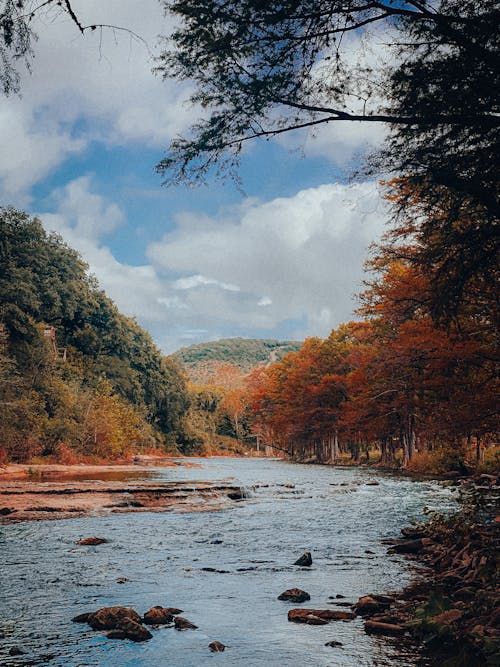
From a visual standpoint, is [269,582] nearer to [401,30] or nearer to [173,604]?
[173,604]

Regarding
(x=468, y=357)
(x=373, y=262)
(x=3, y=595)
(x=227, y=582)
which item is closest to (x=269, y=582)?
(x=227, y=582)

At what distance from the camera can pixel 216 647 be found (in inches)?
215

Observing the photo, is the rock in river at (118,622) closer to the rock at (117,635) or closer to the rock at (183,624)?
the rock at (117,635)

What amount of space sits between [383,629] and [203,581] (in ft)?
10.5

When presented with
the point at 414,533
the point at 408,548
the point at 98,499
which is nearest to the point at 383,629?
the point at 408,548

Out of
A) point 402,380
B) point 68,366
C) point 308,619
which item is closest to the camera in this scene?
point 308,619

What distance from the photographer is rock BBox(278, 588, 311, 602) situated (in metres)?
7.09

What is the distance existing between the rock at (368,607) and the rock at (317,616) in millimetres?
136

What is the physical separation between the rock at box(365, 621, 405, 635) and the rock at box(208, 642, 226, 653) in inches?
59.6

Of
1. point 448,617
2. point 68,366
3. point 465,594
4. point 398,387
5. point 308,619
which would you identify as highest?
point 68,366

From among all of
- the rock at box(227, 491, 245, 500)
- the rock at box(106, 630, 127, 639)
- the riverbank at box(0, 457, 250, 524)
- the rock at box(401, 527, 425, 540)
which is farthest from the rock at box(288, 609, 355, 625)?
the rock at box(227, 491, 245, 500)

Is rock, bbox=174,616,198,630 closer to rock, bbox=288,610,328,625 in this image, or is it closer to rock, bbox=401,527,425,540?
rock, bbox=288,610,328,625

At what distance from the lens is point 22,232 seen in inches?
2320

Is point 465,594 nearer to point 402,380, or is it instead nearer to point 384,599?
point 384,599
